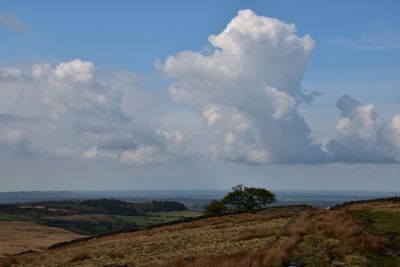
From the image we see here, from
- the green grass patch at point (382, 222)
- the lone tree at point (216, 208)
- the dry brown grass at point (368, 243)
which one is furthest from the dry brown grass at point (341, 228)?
the lone tree at point (216, 208)

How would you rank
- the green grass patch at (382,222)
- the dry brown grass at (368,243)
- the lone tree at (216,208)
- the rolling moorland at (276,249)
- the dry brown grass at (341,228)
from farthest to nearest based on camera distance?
1. the lone tree at (216,208)
2. the green grass patch at (382,222)
3. the dry brown grass at (341,228)
4. the dry brown grass at (368,243)
5. the rolling moorland at (276,249)

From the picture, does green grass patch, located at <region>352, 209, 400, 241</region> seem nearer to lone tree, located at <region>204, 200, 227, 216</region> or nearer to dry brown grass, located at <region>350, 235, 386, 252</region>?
dry brown grass, located at <region>350, 235, 386, 252</region>

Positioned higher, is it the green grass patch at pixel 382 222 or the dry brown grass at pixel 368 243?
the green grass patch at pixel 382 222

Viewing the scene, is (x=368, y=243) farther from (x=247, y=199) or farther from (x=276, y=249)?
(x=247, y=199)

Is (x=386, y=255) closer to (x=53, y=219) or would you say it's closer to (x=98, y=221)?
(x=98, y=221)

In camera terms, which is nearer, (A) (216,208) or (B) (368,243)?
(B) (368,243)

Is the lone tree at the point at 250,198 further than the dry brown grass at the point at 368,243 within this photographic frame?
Yes

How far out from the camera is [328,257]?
68.0 ft

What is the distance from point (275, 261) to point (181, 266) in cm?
380

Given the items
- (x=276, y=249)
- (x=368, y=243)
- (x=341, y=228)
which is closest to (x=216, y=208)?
(x=341, y=228)

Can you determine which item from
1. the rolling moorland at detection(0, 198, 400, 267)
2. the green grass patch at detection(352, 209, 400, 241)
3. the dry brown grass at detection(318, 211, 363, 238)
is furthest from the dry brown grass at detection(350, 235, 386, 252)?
the green grass patch at detection(352, 209, 400, 241)

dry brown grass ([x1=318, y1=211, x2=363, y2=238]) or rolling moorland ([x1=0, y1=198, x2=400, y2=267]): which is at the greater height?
dry brown grass ([x1=318, y1=211, x2=363, y2=238])

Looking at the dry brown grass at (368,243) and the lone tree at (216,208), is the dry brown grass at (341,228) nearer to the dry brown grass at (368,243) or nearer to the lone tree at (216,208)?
the dry brown grass at (368,243)

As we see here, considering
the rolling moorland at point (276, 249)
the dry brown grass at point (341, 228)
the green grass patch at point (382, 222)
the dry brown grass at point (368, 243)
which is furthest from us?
the green grass patch at point (382, 222)
